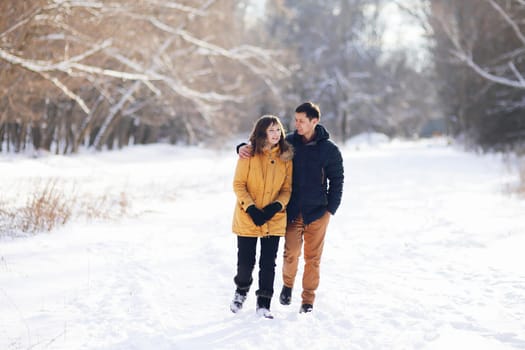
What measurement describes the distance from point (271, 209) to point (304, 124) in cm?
78

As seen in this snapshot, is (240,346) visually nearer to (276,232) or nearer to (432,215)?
(276,232)

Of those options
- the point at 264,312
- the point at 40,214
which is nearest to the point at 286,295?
the point at 264,312

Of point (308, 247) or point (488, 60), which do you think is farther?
point (488, 60)

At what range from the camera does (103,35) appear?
12.3 meters

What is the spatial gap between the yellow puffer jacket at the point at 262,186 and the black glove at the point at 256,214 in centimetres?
10

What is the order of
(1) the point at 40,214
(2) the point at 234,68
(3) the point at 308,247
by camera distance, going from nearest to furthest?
(3) the point at 308,247, (1) the point at 40,214, (2) the point at 234,68

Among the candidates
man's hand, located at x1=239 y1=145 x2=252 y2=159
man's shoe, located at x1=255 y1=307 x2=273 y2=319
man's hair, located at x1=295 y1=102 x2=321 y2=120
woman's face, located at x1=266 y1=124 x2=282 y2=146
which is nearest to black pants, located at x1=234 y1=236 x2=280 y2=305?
man's shoe, located at x1=255 y1=307 x2=273 y2=319

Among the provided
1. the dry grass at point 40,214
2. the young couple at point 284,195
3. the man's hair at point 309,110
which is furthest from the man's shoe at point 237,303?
the dry grass at point 40,214

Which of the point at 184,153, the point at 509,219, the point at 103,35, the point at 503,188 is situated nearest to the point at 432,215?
the point at 509,219

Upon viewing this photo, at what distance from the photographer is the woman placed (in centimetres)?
400

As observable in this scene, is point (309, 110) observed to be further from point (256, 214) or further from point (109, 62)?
point (109, 62)

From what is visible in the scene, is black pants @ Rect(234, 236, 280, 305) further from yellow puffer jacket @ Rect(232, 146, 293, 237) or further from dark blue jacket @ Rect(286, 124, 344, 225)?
dark blue jacket @ Rect(286, 124, 344, 225)

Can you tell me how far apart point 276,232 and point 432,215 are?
5895mm

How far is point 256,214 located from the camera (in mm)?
3943
